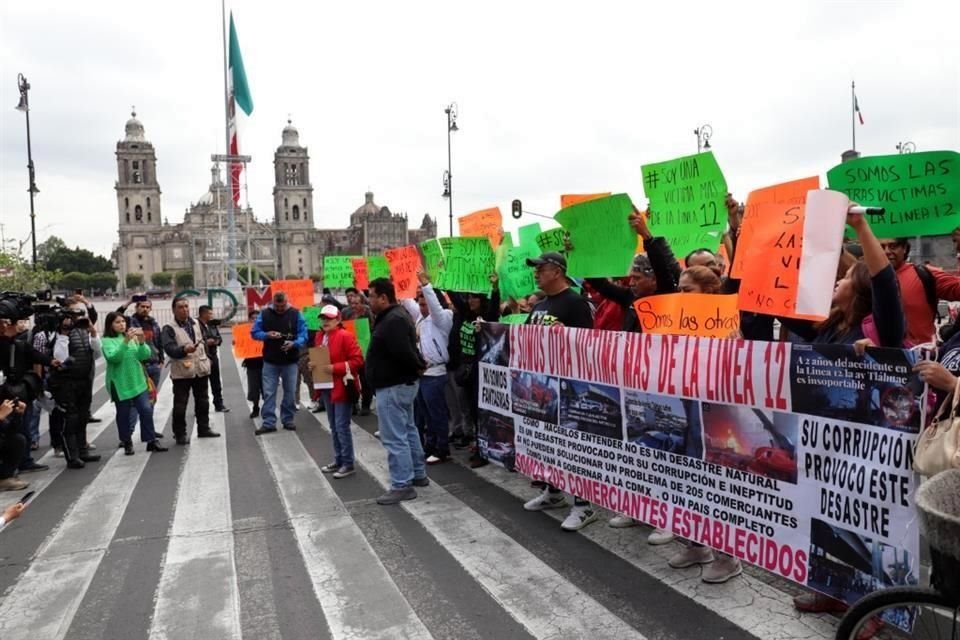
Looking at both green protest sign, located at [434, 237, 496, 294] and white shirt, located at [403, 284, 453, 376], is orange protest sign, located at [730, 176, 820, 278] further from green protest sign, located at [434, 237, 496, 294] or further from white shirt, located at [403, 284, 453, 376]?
white shirt, located at [403, 284, 453, 376]

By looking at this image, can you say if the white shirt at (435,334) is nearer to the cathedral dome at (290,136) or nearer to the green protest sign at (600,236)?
the green protest sign at (600,236)

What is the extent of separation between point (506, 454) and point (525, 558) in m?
1.52

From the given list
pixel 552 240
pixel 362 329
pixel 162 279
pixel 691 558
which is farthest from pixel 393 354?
pixel 162 279

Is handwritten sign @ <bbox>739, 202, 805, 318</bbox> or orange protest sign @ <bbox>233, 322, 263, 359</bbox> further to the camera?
orange protest sign @ <bbox>233, 322, 263, 359</bbox>

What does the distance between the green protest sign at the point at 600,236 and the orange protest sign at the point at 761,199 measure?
77cm

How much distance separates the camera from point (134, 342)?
8.44 meters

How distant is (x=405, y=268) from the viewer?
8523 mm

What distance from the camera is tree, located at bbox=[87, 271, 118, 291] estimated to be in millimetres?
119500

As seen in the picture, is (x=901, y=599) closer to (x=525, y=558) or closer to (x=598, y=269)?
(x=525, y=558)

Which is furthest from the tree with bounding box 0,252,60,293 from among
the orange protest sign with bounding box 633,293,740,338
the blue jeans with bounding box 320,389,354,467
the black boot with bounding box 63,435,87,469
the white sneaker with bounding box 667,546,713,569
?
the white sneaker with bounding box 667,546,713,569

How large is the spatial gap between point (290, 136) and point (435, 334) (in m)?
142

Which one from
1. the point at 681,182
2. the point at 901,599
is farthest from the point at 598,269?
the point at 901,599

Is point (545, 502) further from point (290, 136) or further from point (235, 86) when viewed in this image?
point (290, 136)

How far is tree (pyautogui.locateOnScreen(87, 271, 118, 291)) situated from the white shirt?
128031mm
